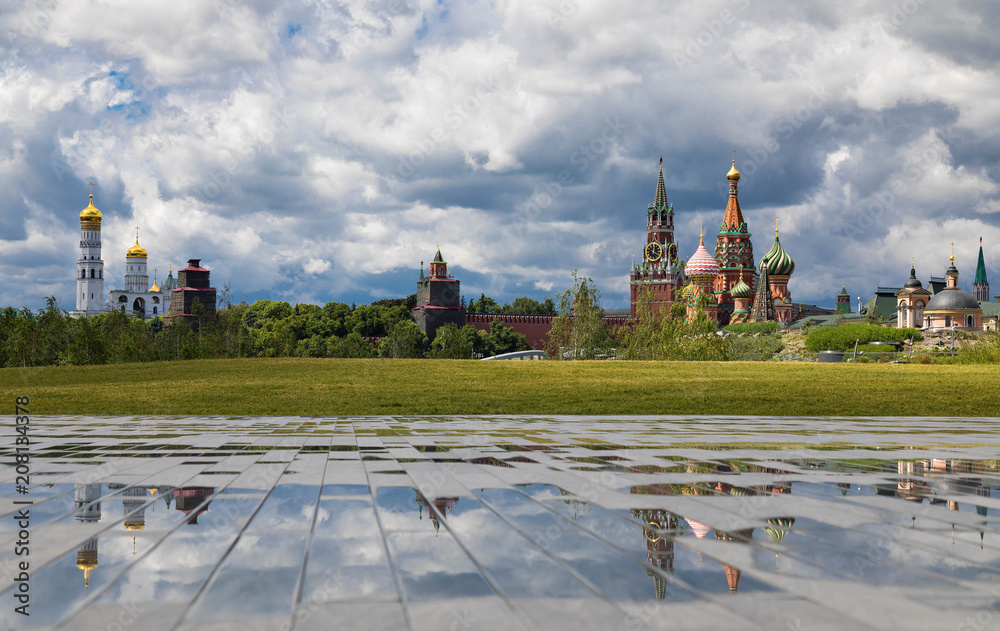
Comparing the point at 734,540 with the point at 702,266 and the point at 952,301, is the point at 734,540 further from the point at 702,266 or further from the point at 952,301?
the point at 702,266

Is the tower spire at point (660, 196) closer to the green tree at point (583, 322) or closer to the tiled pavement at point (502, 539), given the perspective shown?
the green tree at point (583, 322)

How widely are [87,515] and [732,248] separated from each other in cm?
12527

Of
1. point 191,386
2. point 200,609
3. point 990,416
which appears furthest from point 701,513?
point 191,386

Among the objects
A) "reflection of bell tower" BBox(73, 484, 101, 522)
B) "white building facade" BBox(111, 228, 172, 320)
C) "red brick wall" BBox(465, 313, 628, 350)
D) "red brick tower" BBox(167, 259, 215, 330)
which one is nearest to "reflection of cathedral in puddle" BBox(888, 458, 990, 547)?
"reflection of bell tower" BBox(73, 484, 101, 522)

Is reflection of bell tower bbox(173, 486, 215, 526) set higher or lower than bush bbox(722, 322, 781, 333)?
lower

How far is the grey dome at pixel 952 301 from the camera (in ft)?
304

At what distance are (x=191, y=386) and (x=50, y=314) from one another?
2368cm

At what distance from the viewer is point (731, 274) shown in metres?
122

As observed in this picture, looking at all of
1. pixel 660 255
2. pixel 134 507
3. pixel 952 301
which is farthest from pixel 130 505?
pixel 660 255

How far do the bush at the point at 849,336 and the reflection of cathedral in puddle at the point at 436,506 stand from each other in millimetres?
79506

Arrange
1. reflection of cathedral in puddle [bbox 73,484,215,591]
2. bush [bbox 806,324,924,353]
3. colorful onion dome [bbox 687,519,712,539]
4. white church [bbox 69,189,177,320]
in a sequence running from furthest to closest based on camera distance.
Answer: white church [bbox 69,189,177,320] < bush [bbox 806,324,924,353] < colorful onion dome [bbox 687,519,712,539] < reflection of cathedral in puddle [bbox 73,484,215,591]

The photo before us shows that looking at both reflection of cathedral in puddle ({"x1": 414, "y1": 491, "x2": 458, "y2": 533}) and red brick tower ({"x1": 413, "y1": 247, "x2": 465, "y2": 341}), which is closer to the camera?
reflection of cathedral in puddle ({"x1": 414, "y1": 491, "x2": 458, "y2": 533})

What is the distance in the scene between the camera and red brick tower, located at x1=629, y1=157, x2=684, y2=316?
12644 cm

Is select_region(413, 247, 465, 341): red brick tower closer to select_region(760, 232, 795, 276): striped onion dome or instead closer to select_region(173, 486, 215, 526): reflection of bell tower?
select_region(760, 232, 795, 276): striped onion dome
